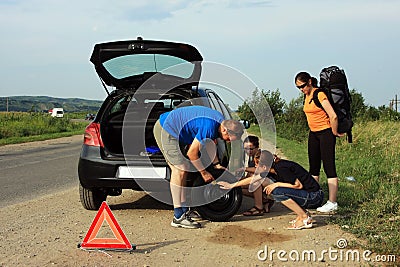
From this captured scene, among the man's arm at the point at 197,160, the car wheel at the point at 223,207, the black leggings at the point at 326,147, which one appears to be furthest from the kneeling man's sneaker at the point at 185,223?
the black leggings at the point at 326,147

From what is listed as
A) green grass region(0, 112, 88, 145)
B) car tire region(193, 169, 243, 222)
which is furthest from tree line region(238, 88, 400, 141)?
car tire region(193, 169, 243, 222)

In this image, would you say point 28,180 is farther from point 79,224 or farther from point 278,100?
point 278,100

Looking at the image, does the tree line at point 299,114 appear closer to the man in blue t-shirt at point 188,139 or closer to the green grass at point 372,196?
the green grass at point 372,196

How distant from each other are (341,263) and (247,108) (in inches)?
112

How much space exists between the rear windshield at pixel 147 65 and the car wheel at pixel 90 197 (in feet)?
5.39

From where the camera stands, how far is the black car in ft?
22.5

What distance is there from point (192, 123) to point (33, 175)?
→ 21.2ft

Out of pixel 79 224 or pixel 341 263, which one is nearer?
pixel 341 263

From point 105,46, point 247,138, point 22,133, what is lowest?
point 22,133

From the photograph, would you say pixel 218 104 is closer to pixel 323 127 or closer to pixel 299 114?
pixel 323 127

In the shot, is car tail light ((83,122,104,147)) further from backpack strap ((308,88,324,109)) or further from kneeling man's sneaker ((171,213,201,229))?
backpack strap ((308,88,324,109))

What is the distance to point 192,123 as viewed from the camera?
20.9ft

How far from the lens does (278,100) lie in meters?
43.0

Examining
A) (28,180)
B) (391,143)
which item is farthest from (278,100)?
(28,180)
